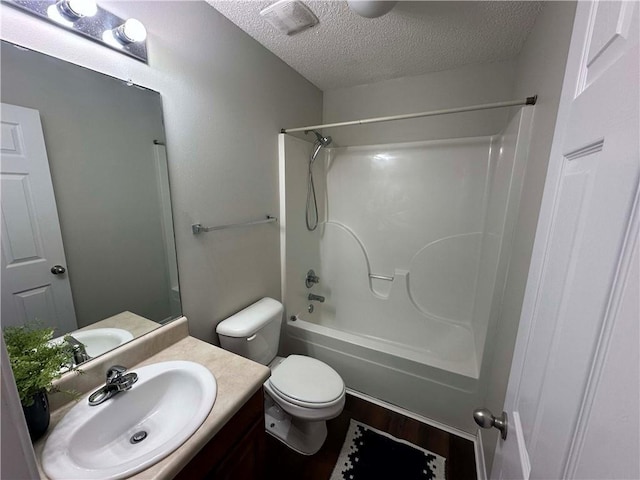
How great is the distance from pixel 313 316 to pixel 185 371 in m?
1.49

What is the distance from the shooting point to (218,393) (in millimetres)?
864

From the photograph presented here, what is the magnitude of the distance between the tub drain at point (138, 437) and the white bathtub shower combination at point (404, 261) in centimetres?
117

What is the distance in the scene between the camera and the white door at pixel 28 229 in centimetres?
71

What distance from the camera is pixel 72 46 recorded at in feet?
2.67

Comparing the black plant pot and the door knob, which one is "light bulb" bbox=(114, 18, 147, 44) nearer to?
the black plant pot

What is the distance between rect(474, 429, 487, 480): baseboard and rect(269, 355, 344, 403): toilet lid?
830 mm

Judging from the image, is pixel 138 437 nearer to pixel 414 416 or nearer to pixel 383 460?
pixel 383 460

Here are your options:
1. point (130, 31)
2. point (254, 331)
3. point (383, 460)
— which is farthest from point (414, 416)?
point (130, 31)

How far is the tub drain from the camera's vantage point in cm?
82

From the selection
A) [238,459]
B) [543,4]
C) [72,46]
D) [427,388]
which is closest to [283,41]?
[72,46]

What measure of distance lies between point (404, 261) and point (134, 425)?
1968 mm

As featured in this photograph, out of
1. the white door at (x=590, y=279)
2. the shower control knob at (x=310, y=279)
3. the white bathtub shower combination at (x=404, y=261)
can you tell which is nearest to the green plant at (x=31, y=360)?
the white door at (x=590, y=279)

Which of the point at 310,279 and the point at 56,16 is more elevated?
the point at 56,16

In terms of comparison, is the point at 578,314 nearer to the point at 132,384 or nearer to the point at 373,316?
the point at 132,384
